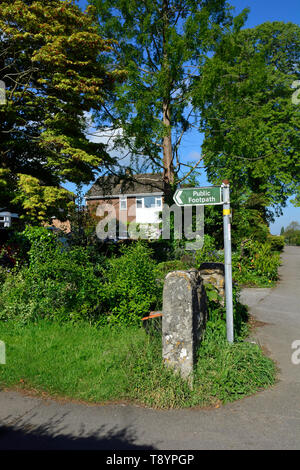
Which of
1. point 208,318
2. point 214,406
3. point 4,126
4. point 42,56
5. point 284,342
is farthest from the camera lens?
point 4,126

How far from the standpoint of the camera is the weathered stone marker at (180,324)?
4285 millimetres

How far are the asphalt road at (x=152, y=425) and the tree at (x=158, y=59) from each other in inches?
339

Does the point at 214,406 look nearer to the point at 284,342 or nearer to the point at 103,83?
the point at 284,342

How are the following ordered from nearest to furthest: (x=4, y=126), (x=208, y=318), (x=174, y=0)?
(x=208, y=318) < (x=174, y=0) < (x=4, y=126)

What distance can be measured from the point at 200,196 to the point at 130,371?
245 cm

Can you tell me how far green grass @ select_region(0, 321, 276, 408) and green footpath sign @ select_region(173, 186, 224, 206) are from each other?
184cm

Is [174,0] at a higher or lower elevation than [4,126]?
higher

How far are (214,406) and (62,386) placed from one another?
181 centimetres

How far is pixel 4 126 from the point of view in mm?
13828

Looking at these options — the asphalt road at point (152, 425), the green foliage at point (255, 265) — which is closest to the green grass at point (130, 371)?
the asphalt road at point (152, 425)

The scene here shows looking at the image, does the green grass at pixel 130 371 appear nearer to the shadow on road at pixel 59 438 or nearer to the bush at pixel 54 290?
the shadow on road at pixel 59 438

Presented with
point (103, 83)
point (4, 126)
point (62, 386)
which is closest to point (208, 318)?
point (62, 386)

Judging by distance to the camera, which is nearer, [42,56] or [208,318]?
[208,318]
